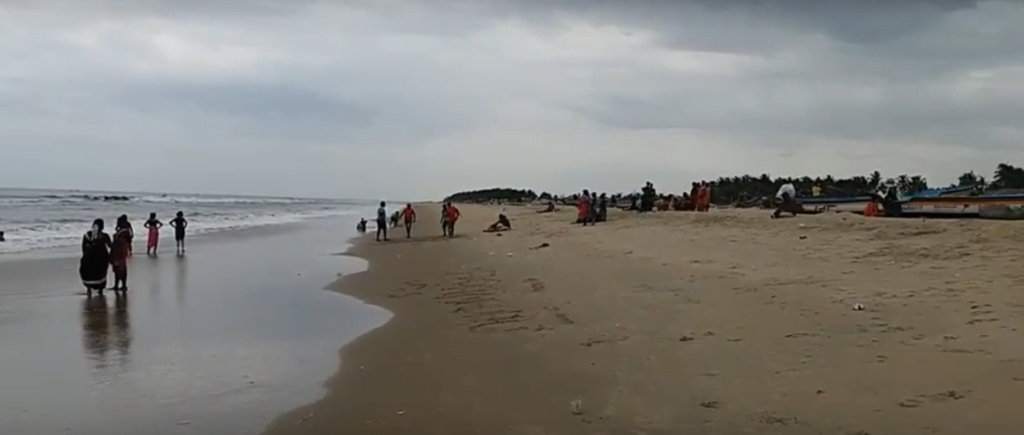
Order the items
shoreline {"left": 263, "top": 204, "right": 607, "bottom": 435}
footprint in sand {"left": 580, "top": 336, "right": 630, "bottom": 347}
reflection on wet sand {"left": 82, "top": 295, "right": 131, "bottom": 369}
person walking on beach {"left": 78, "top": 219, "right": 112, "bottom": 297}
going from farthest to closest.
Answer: person walking on beach {"left": 78, "top": 219, "right": 112, "bottom": 297} < reflection on wet sand {"left": 82, "top": 295, "right": 131, "bottom": 369} < footprint in sand {"left": 580, "top": 336, "right": 630, "bottom": 347} < shoreline {"left": 263, "top": 204, "right": 607, "bottom": 435}

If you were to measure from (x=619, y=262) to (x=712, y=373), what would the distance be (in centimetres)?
1017

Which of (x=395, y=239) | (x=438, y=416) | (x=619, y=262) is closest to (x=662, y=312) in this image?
(x=438, y=416)

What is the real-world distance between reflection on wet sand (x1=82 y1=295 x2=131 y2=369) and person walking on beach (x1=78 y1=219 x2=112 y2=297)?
515mm

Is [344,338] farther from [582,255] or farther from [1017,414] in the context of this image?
[582,255]

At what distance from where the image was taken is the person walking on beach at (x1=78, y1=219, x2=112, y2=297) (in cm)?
1504

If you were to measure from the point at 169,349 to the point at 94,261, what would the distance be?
6337mm

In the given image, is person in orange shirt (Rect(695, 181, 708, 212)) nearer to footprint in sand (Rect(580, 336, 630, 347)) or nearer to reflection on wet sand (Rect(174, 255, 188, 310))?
reflection on wet sand (Rect(174, 255, 188, 310))

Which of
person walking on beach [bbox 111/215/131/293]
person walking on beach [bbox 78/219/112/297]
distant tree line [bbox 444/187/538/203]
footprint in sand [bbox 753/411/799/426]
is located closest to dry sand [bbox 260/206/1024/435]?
footprint in sand [bbox 753/411/799/426]

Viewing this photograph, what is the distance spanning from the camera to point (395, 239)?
1291 inches

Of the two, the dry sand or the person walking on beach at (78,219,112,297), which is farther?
the person walking on beach at (78,219,112,297)

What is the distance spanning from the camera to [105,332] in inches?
432

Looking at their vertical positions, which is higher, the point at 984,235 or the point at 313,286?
the point at 984,235

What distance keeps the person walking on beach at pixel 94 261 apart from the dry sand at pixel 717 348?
4538 millimetres

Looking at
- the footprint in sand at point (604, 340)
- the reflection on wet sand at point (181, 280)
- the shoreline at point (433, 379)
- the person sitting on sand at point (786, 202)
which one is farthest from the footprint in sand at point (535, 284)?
the person sitting on sand at point (786, 202)
